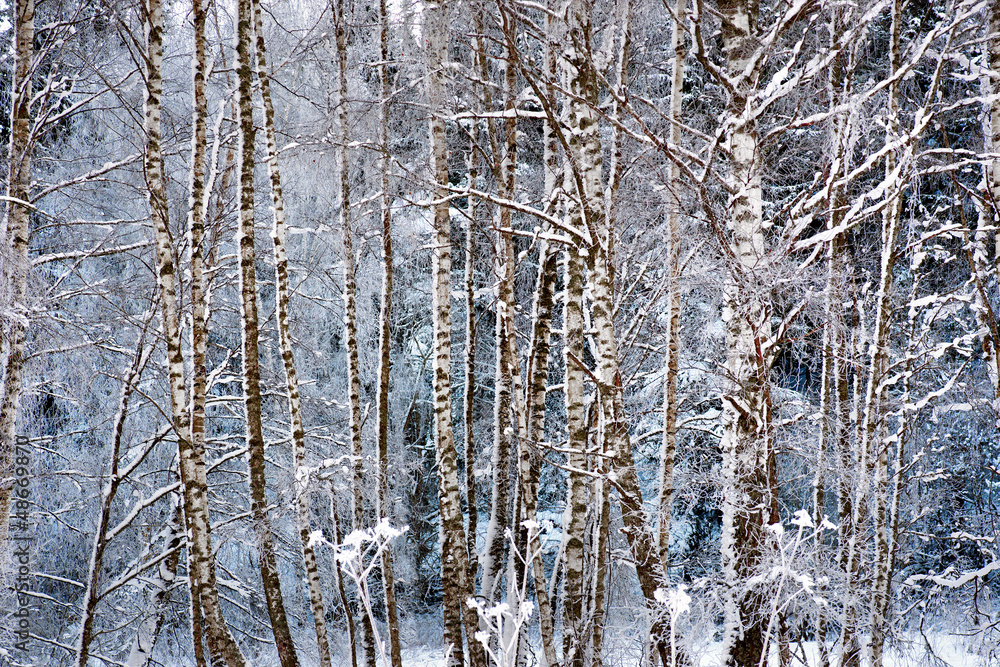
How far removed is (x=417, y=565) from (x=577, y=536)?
947 centimetres

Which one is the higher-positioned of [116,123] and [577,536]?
[116,123]

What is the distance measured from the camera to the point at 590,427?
8.99 m

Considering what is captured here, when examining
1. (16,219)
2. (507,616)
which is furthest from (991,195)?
(16,219)

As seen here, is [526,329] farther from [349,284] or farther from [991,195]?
[991,195]

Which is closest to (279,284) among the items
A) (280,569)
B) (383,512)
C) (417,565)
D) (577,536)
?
(383,512)

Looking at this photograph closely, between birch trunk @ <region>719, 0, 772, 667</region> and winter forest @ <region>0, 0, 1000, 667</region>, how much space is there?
0.9 inches

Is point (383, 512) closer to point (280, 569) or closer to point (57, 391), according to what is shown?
point (57, 391)

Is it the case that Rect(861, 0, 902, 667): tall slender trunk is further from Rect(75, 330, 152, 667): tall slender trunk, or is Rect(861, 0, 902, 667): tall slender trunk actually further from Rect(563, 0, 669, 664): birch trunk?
Rect(75, 330, 152, 667): tall slender trunk

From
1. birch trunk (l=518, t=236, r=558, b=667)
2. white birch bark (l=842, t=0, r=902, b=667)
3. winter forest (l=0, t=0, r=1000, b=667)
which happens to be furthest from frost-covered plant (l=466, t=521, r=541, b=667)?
white birch bark (l=842, t=0, r=902, b=667)

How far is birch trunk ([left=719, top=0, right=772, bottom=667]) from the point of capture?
12.8ft

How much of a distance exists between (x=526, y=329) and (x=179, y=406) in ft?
25.4

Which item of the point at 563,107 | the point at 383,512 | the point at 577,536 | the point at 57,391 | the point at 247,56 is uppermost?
the point at 247,56

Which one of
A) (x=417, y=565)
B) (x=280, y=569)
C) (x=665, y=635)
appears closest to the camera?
(x=665, y=635)

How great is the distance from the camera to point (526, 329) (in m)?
12.9
